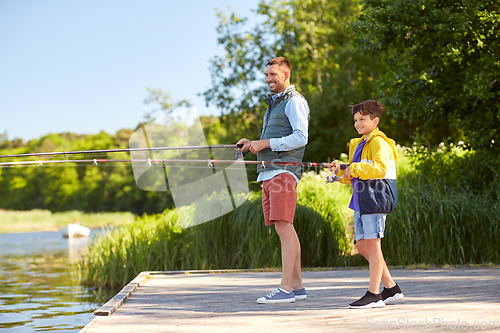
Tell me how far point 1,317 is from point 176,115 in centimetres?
380

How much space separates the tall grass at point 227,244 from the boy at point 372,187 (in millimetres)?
3389

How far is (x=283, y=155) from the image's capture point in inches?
131

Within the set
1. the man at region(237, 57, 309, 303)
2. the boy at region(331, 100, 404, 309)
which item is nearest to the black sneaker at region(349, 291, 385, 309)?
the boy at region(331, 100, 404, 309)

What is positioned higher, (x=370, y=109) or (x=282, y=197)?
(x=370, y=109)

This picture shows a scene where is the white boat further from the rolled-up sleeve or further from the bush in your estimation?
the rolled-up sleeve

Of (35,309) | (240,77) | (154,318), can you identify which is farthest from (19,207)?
(154,318)

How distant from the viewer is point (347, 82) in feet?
68.6

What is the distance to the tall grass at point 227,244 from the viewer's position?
667 cm

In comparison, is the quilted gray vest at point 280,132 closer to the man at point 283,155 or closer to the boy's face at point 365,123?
the man at point 283,155

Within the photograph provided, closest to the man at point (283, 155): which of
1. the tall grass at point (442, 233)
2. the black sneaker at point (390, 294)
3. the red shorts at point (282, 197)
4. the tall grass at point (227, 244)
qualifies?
the red shorts at point (282, 197)

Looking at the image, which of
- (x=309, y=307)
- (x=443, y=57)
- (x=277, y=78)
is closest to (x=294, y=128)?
(x=277, y=78)

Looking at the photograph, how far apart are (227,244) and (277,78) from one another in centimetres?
412

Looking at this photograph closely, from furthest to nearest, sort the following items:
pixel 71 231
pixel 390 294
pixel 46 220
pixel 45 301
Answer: pixel 46 220
pixel 71 231
pixel 45 301
pixel 390 294

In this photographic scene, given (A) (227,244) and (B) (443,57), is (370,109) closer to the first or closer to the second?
(A) (227,244)
